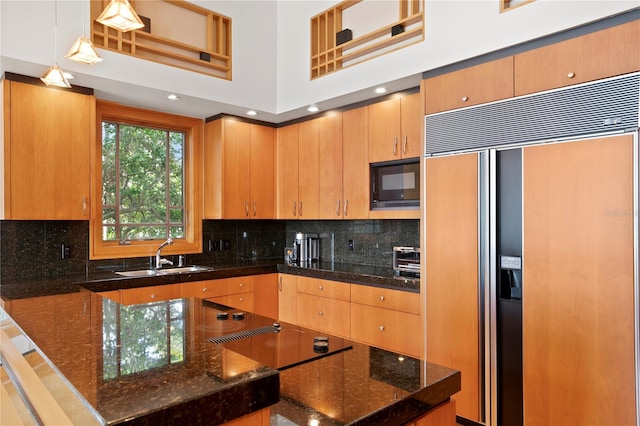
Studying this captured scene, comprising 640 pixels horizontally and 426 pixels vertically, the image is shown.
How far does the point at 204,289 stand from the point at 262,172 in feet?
4.56

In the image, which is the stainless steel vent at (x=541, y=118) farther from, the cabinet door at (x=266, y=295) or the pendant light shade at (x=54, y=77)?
the pendant light shade at (x=54, y=77)

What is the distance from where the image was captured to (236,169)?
4328 millimetres

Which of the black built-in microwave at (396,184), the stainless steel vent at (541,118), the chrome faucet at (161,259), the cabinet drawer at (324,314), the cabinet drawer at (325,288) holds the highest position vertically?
the stainless steel vent at (541,118)

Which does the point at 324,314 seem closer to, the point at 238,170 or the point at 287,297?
the point at 287,297

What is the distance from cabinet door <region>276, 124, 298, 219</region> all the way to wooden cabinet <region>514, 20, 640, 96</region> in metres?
2.41

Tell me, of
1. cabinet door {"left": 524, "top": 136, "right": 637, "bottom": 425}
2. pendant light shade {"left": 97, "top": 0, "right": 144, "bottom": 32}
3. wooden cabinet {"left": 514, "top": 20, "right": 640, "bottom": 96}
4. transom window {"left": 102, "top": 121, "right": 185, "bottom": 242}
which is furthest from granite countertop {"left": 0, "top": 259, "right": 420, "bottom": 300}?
pendant light shade {"left": 97, "top": 0, "right": 144, "bottom": 32}

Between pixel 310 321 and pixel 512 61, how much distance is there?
8.87 feet

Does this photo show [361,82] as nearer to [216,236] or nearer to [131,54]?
[131,54]

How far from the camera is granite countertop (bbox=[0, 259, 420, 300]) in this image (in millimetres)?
2877

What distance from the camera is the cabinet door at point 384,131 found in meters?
3.55

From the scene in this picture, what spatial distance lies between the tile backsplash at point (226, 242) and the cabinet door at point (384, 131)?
26.5 inches

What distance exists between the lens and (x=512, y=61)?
2.58 metres

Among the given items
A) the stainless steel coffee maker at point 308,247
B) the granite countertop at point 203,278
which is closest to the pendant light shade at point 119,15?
the granite countertop at point 203,278

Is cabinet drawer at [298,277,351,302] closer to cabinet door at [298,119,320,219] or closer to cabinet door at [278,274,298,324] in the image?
cabinet door at [278,274,298,324]
